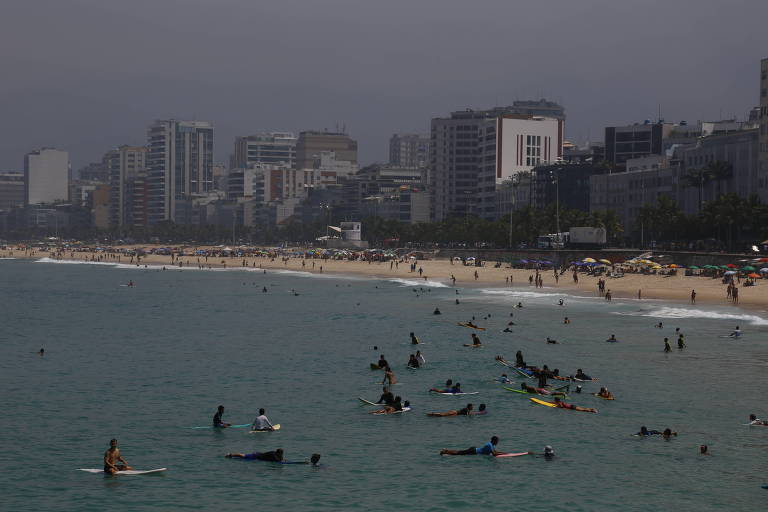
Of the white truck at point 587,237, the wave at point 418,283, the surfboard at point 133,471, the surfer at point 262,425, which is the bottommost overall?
the surfboard at point 133,471

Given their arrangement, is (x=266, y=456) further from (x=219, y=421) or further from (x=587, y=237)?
(x=587, y=237)

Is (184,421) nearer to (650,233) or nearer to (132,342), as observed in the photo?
(132,342)

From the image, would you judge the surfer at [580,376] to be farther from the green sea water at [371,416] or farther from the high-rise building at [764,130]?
the high-rise building at [764,130]

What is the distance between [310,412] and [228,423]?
4297 millimetres

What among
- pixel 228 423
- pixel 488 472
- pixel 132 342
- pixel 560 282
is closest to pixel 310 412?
pixel 228 423

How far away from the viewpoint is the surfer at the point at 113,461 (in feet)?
120

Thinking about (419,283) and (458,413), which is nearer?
(458,413)

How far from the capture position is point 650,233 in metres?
160

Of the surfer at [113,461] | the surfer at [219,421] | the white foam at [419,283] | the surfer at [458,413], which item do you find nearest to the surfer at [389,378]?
the surfer at [458,413]

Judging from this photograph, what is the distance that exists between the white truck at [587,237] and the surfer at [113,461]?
4840 inches

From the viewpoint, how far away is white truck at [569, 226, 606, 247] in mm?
152750

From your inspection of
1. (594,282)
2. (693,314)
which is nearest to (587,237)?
(594,282)

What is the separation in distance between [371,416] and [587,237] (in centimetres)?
11269

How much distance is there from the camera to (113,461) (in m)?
36.8
